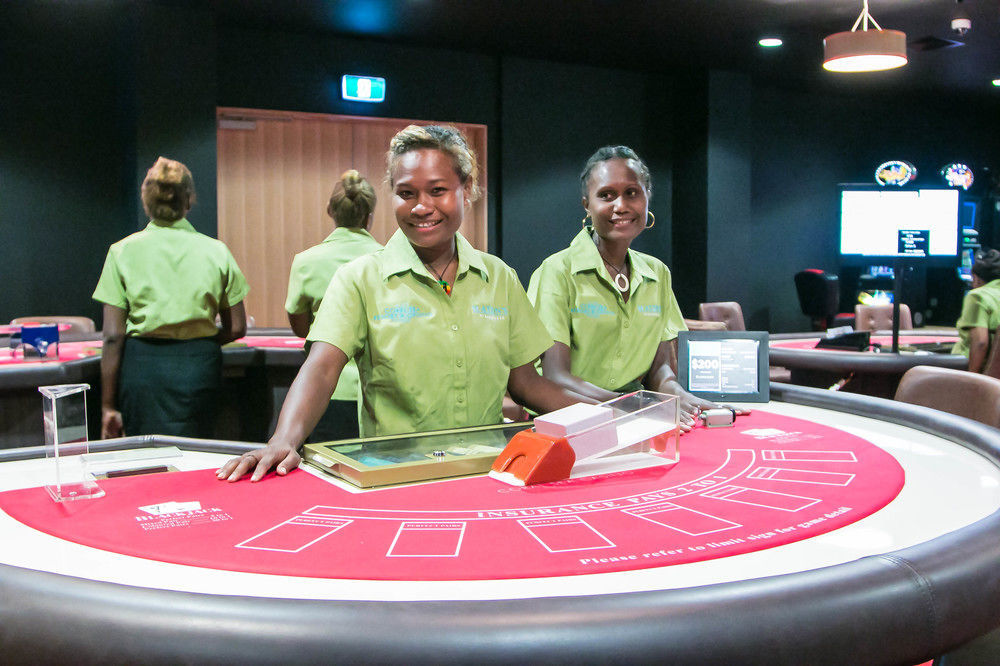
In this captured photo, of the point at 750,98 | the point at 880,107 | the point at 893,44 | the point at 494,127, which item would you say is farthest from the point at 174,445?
the point at 880,107

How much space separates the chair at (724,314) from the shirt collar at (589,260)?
4667 mm

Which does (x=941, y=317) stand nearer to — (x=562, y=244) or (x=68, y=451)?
(x=562, y=244)

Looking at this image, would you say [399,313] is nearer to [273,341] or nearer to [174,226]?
[174,226]

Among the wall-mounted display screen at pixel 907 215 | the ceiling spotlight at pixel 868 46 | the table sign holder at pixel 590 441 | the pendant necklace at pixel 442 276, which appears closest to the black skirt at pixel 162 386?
the pendant necklace at pixel 442 276

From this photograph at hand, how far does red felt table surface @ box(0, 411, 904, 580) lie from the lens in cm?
111

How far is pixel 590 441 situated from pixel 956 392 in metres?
1.40

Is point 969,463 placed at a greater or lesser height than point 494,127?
lesser

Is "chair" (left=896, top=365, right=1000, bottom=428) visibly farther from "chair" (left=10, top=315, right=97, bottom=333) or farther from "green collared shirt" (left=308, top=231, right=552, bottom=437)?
"chair" (left=10, top=315, right=97, bottom=333)

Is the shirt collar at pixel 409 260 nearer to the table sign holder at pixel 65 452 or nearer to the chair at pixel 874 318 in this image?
the table sign holder at pixel 65 452

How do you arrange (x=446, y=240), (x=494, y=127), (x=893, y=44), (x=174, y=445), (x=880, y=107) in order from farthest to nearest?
(x=880, y=107)
(x=494, y=127)
(x=893, y=44)
(x=446, y=240)
(x=174, y=445)

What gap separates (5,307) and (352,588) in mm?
6751

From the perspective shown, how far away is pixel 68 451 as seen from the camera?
4.75 ft

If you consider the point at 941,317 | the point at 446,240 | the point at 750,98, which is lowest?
the point at 941,317

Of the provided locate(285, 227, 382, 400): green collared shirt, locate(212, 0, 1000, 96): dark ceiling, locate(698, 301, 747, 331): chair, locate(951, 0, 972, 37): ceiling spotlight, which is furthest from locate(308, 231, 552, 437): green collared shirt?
locate(951, 0, 972, 37): ceiling spotlight
